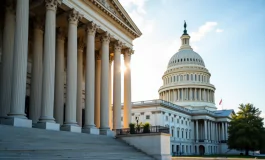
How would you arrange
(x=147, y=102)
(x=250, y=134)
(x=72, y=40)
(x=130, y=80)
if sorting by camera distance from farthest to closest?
(x=147, y=102) → (x=250, y=134) → (x=130, y=80) → (x=72, y=40)

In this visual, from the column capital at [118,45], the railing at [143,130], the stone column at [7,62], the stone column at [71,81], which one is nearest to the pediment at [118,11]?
the column capital at [118,45]

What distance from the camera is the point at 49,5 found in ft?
98.4

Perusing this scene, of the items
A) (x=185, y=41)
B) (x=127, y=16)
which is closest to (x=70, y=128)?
(x=127, y=16)

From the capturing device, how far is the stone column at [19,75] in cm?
2534

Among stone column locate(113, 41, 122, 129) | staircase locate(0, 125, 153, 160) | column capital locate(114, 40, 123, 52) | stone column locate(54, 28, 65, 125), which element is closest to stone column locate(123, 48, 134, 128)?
stone column locate(113, 41, 122, 129)

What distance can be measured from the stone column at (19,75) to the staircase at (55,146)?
141cm

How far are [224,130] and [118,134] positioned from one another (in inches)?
4353

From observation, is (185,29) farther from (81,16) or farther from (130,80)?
(81,16)

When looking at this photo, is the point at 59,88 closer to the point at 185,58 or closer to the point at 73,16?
the point at 73,16

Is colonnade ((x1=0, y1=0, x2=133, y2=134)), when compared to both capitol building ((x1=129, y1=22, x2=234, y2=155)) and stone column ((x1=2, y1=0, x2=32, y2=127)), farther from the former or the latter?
capitol building ((x1=129, y1=22, x2=234, y2=155))

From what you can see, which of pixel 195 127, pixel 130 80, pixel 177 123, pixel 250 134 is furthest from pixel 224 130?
pixel 130 80

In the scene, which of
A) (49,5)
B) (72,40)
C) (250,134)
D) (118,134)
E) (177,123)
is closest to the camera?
(49,5)

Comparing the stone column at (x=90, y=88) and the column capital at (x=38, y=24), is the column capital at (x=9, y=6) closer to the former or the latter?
the column capital at (x=38, y=24)

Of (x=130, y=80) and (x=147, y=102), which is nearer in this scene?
(x=130, y=80)
